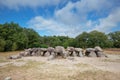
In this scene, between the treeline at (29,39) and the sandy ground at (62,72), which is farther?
the treeline at (29,39)

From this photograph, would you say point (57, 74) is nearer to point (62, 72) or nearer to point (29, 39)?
point (62, 72)

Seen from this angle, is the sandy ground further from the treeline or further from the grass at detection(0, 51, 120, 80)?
the treeline

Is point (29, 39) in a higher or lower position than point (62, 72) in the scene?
higher

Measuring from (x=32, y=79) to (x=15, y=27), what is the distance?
26.1 m

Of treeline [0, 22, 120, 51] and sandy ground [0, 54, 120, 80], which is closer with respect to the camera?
sandy ground [0, 54, 120, 80]

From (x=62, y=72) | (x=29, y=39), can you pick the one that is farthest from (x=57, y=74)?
(x=29, y=39)

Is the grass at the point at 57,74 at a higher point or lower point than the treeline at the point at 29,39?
lower

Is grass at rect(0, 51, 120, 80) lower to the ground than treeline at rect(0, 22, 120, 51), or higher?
lower

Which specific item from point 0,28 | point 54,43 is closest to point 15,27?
point 0,28

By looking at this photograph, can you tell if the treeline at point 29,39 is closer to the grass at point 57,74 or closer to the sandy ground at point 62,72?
the sandy ground at point 62,72

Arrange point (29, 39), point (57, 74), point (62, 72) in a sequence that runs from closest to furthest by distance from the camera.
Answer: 1. point (57, 74)
2. point (62, 72)
3. point (29, 39)

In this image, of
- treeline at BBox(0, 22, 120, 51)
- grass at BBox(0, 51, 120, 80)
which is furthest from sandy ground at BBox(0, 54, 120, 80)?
treeline at BBox(0, 22, 120, 51)

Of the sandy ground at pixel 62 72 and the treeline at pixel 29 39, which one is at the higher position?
the treeline at pixel 29 39

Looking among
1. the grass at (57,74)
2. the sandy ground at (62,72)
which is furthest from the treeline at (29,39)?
the grass at (57,74)
